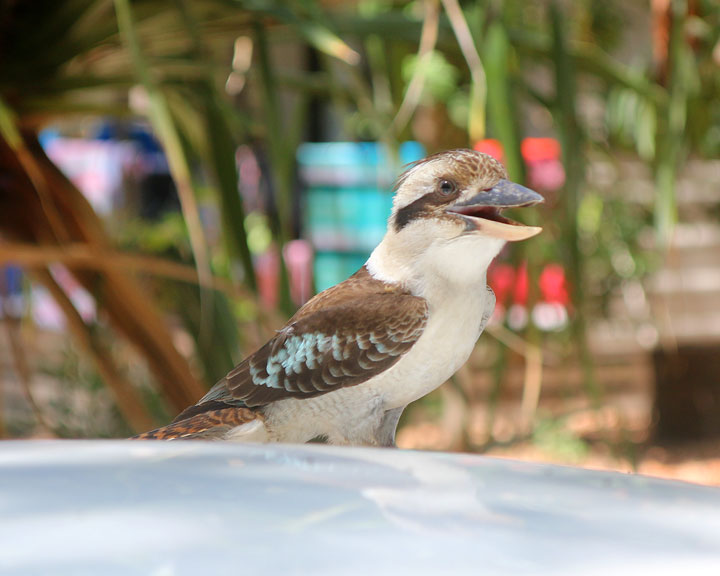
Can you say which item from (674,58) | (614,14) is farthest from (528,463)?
(614,14)

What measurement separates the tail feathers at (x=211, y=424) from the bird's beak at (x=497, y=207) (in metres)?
0.19

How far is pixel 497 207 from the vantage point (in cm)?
64

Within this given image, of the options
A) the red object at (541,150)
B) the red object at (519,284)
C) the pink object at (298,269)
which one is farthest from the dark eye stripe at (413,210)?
the red object at (541,150)

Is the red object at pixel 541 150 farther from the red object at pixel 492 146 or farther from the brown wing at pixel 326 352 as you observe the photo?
the brown wing at pixel 326 352

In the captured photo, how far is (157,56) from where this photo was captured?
1.50 meters

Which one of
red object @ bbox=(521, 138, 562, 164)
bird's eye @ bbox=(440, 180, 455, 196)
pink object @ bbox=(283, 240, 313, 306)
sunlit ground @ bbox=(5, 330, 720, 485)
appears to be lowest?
sunlit ground @ bbox=(5, 330, 720, 485)

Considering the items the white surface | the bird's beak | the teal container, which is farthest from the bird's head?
the teal container

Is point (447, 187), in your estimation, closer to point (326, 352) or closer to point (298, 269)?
point (326, 352)

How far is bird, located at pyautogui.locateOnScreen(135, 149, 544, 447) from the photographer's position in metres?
0.63

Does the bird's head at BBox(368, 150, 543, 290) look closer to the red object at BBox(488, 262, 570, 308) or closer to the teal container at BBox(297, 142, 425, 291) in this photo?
the red object at BBox(488, 262, 570, 308)

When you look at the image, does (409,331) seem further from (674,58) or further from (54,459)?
(674,58)

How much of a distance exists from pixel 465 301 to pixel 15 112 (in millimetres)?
1064

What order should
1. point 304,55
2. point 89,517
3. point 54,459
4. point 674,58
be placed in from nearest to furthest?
point 89,517 < point 54,459 < point 674,58 < point 304,55

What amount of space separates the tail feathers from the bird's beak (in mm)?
193
